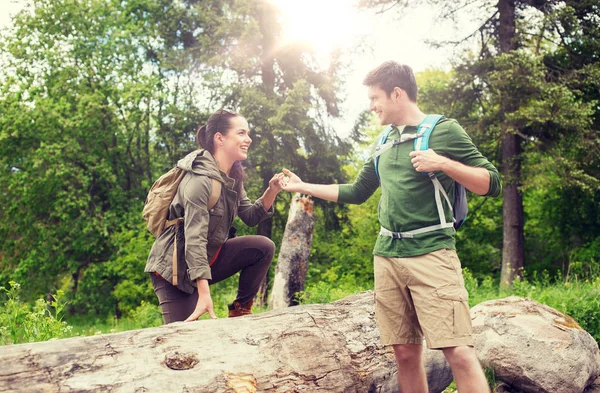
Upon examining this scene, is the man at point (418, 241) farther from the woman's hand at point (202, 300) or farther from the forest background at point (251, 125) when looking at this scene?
the forest background at point (251, 125)

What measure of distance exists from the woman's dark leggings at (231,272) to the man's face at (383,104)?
5.65 feet

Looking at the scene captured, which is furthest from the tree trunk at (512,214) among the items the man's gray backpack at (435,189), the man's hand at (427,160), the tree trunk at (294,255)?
the man's hand at (427,160)

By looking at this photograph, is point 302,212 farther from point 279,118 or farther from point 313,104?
point 313,104

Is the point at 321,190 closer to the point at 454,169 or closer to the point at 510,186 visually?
the point at 454,169

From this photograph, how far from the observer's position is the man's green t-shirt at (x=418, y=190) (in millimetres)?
3230

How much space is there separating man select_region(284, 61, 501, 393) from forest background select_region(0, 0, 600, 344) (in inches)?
407

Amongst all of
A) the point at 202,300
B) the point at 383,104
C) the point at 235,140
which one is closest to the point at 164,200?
the point at 235,140

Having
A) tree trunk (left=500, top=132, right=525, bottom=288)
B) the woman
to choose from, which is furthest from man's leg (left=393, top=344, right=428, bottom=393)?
tree trunk (left=500, top=132, right=525, bottom=288)

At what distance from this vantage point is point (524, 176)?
14.9 m

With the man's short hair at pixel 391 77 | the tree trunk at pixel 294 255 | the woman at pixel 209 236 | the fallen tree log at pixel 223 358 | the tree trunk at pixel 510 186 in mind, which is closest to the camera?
the fallen tree log at pixel 223 358

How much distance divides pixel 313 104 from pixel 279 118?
2276 millimetres

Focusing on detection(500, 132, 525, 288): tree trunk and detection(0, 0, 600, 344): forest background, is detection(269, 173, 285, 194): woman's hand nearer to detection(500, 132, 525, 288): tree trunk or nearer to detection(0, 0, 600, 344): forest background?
detection(0, 0, 600, 344): forest background

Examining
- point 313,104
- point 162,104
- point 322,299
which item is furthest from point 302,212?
point 162,104

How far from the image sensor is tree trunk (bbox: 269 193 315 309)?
878 centimetres
